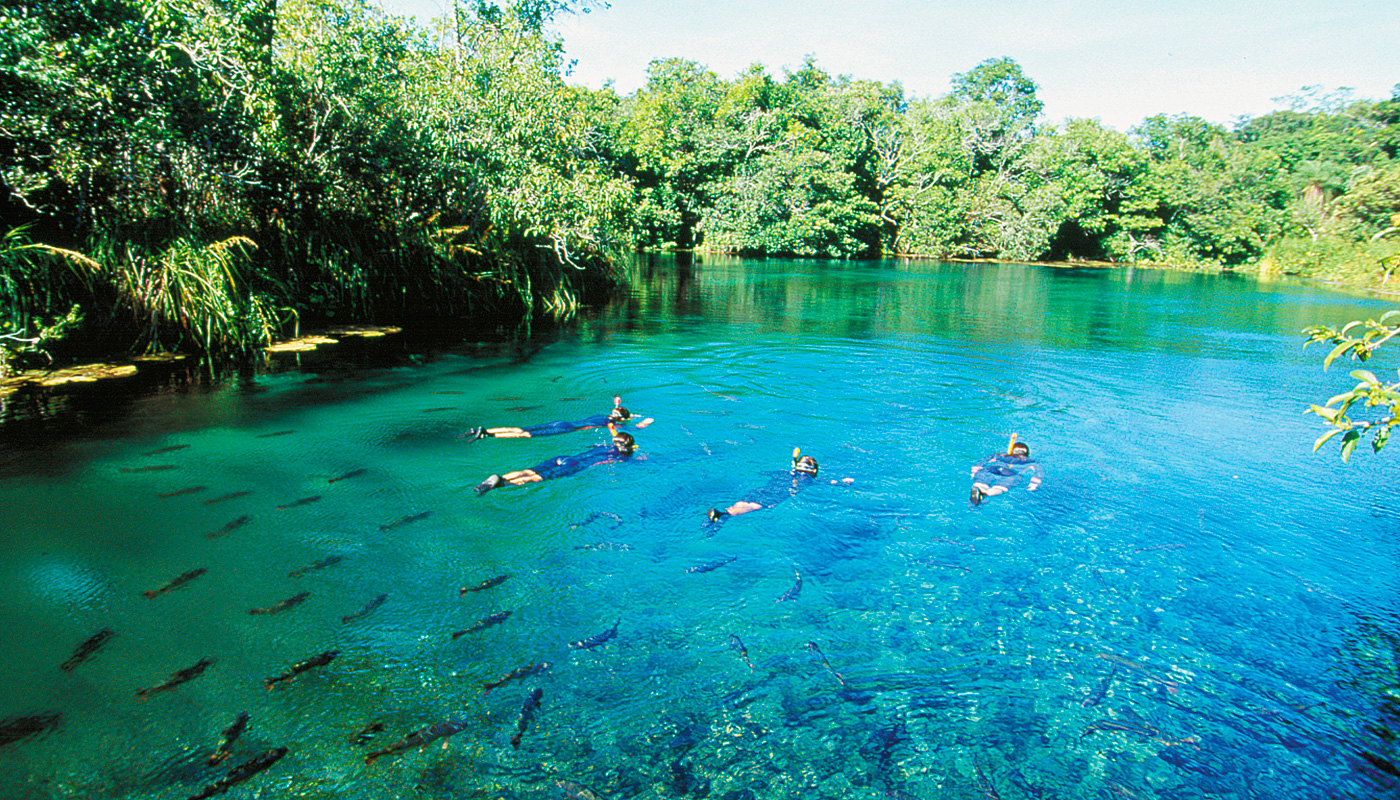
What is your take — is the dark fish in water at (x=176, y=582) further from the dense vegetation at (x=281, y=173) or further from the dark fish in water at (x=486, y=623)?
the dense vegetation at (x=281, y=173)

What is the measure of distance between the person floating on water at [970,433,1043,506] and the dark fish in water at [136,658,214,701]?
24.3 ft

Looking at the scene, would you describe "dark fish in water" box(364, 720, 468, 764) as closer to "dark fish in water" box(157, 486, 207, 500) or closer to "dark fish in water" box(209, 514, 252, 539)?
"dark fish in water" box(209, 514, 252, 539)

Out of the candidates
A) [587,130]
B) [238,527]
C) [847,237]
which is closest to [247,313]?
[238,527]

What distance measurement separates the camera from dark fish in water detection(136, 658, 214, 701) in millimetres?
4879

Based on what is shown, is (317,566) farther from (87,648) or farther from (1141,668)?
(1141,668)

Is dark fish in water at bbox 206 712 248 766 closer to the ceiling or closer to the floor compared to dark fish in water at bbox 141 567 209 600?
closer to the floor

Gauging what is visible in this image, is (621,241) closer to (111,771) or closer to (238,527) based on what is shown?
(238,527)

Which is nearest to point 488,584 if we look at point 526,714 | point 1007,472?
point 526,714

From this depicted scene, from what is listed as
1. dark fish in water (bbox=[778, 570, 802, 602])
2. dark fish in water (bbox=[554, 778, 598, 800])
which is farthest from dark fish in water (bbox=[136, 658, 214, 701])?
dark fish in water (bbox=[778, 570, 802, 602])

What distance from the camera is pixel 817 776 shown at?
434 cm

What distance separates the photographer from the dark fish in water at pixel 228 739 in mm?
4328

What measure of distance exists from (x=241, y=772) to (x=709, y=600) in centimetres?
342

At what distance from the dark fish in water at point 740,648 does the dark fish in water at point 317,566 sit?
3707mm

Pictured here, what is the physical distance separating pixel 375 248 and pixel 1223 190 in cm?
6121
